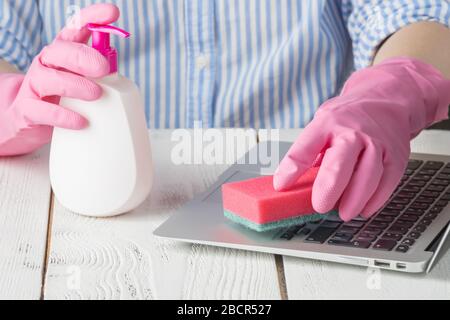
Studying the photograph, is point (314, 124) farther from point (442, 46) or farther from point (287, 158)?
point (442, 46)

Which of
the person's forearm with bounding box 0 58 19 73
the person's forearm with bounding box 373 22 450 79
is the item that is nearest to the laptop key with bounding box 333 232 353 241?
the person's forearm with bounding box 373 22 450 79

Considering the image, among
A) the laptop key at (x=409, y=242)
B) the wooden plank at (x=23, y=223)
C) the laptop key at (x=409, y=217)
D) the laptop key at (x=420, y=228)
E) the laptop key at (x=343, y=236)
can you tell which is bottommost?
the wooden plank at (x=23, y=223)

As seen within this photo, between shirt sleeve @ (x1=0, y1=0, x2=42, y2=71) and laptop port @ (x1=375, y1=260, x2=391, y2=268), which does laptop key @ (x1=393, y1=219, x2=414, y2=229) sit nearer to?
laptop port @ (x1=375, y1=260, x2=391, y2=268)

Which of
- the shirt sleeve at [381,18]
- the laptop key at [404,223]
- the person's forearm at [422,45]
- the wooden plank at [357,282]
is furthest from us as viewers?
the shirt sleeve at [381,18]

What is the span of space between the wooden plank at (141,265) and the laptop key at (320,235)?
5 cm

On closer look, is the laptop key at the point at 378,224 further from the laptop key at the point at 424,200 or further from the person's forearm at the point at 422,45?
the person's forearm at the point at 422,45

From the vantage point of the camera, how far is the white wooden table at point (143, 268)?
0.87 m

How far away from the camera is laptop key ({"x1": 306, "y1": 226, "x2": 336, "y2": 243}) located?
36.6 inches

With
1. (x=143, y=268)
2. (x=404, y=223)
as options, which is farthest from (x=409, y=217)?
(x=143, y=268)

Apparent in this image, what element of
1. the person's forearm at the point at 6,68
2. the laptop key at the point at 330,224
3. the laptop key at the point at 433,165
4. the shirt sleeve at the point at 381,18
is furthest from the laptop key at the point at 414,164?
the person's forearm at the point at 6,68

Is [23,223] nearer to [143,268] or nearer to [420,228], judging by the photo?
[143,268]

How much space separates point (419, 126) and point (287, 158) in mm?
284

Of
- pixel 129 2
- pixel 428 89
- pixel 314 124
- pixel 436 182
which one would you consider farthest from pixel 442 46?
pixel 129 2

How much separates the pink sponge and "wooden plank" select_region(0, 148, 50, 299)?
0.74 feet
